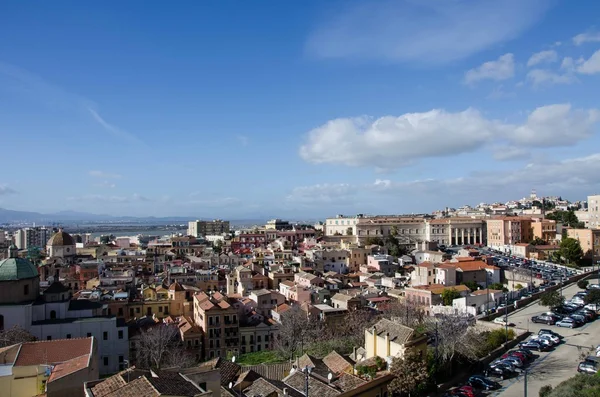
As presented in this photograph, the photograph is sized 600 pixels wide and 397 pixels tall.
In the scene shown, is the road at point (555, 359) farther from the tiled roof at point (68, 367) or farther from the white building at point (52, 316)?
the white building at point (52, 316)

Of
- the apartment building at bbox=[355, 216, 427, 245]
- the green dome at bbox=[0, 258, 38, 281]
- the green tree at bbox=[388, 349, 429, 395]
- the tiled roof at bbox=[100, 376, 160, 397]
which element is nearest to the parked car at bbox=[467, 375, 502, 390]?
the green tree at bbox=[388, 349, 429, 395]

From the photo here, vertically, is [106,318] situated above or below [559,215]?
below

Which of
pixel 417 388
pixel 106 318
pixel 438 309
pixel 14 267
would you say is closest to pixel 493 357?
pixel 417 388

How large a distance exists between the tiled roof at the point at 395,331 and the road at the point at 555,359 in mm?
4721

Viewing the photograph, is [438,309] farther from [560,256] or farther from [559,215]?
[559,215]

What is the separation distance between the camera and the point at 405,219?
109188 millimetres

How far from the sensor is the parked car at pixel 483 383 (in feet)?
77.5

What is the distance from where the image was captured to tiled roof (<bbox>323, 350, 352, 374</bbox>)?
24.9 m

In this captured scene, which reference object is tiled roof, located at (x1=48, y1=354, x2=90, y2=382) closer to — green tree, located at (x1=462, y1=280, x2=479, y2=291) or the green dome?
the green dome

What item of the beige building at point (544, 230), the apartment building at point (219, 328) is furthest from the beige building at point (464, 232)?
the apartment building at point (219, 328)

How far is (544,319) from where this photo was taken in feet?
113

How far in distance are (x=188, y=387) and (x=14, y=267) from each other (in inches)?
1037

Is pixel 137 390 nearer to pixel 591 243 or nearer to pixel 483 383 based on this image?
pixel 483 383

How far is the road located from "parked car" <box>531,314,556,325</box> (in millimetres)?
378
